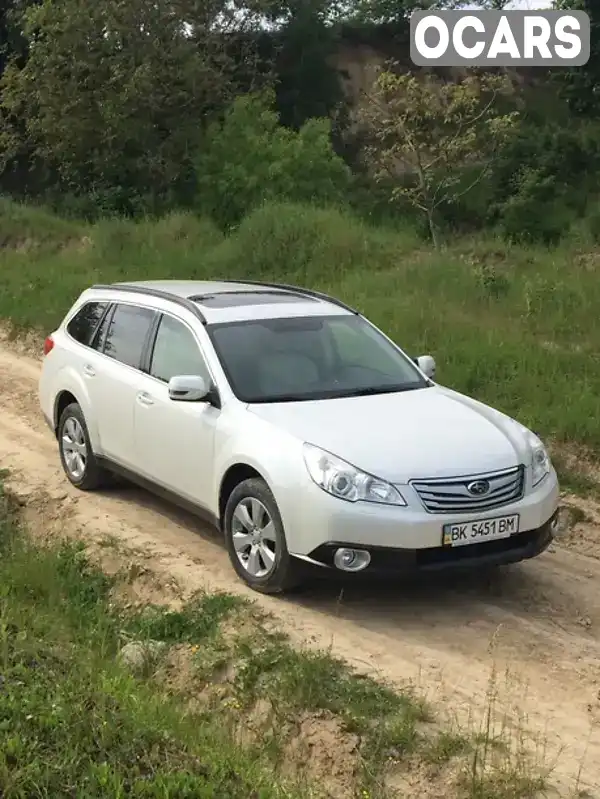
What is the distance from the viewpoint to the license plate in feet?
17.0

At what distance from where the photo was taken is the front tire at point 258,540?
5.44 meters

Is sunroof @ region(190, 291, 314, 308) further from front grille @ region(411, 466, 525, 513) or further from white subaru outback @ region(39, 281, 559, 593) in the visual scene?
front grille @ region(411, 466, 525, 513)

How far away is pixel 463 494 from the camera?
525cm

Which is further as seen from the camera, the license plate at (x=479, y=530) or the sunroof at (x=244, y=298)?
the sunroof at (x=244, y=298)

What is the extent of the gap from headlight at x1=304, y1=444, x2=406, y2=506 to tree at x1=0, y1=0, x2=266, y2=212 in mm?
18413

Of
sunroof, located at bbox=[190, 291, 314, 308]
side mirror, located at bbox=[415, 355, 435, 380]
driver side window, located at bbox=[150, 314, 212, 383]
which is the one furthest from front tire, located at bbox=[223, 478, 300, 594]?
side mirror, located at bbox=[415, 355, 435, 380]

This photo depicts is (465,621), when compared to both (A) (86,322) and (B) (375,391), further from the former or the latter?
(A) (86,322)

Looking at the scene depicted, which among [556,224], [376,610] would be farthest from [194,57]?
[376,610]

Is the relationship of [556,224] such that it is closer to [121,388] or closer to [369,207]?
[369,207]

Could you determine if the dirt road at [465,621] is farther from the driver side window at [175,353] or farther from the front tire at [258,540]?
the driver side window at [175,353]

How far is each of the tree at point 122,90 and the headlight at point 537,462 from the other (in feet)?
59.6

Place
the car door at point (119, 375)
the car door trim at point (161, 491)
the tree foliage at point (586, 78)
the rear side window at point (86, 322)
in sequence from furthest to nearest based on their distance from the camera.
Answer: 1. the tree foliage at point (586, 78)
2. the rear side window at point (86, 322)
3. the car door at point (119, 375)
4. the car door trim at point (161, 491)

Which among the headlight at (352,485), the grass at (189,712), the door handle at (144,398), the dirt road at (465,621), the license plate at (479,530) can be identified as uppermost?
the door handle at (144,398)

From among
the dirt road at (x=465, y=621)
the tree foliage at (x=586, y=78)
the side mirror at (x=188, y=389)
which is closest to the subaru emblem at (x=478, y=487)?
the dirt road at (x=465, y=621)
